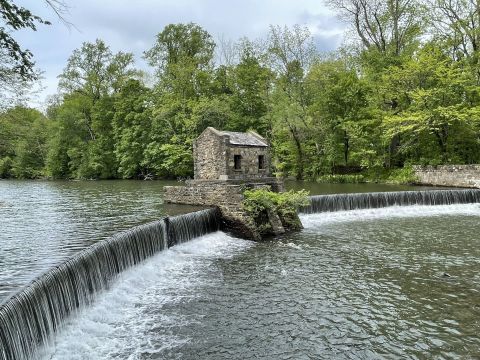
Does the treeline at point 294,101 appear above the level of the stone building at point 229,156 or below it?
above

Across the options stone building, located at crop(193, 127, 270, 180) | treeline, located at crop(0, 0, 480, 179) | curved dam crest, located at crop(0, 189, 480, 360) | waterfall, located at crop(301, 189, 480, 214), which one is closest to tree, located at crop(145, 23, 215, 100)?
treeline, located at crop(0, 0, 480, 179)

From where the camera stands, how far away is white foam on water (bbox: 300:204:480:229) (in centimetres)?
1658

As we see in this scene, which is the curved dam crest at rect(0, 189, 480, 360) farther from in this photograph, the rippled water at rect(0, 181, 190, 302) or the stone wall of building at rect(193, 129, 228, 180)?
the stone wall of building at rect(193, 129, 228, 180)

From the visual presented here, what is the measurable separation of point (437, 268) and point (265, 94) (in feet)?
93.7

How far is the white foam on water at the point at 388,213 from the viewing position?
1658 cm

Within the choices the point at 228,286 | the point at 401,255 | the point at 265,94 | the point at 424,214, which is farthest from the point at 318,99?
the point at 228,286

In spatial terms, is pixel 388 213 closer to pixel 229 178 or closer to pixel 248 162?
pixel 248 162

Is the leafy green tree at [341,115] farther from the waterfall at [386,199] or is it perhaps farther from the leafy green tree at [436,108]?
the waterfall at [386,199]

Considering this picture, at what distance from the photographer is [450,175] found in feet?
79.9

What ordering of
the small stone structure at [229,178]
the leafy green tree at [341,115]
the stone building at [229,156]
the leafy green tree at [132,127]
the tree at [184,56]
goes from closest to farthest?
1. the small stone structure at [229,178]
2. the stone building at [229,156]
3. the leafy green tree at [341,115]
4. the tree at [184,56]
5. the leafy green tree at [132,127]

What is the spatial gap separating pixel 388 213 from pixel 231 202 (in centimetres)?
882

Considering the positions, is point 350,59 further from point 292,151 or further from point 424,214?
point 424,214

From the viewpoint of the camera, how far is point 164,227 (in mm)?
11508

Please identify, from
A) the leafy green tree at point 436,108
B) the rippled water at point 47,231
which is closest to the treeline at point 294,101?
the leafy green tree at point 436,108
